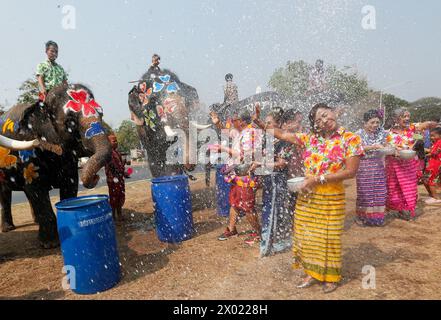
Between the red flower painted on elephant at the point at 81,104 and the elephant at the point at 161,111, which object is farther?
the elephant at the point at 161,111

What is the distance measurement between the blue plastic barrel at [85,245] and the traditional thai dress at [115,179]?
250cm

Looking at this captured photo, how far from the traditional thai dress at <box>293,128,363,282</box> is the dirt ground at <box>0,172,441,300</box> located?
28 cm

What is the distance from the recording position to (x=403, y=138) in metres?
5.43

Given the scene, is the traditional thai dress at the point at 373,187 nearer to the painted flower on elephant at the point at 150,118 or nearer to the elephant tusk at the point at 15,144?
the painted flower on elephant at the point at 150,118

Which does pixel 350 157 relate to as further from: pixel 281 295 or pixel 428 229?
pixel 428 229

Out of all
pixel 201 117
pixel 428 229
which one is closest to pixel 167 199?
pixel 201 117

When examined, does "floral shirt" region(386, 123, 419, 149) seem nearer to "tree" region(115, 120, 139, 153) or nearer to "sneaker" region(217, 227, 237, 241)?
"sneaker" region(217, 227, 237, 241)

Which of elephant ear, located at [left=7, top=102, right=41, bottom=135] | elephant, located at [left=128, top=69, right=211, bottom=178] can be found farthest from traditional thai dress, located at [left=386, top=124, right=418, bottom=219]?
elephant ear, located at [left=7, top=102, right=41, bottom=135]

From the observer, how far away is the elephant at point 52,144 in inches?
154

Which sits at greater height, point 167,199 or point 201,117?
point 201,117

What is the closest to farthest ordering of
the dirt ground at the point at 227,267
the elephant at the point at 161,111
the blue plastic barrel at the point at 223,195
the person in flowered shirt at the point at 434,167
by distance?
1. the dirt ground at the point at 227,267
2. the elephant at the point at 161,111
3. the blue plastic barrel at the point at 223,195
4. the person in flowered shirt at the point at 434,167

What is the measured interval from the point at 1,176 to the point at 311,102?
8.84 meters

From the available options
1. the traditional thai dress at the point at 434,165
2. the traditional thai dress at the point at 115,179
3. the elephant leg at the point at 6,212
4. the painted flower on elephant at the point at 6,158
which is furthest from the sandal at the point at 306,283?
the elephant leg at the point at 6,212
